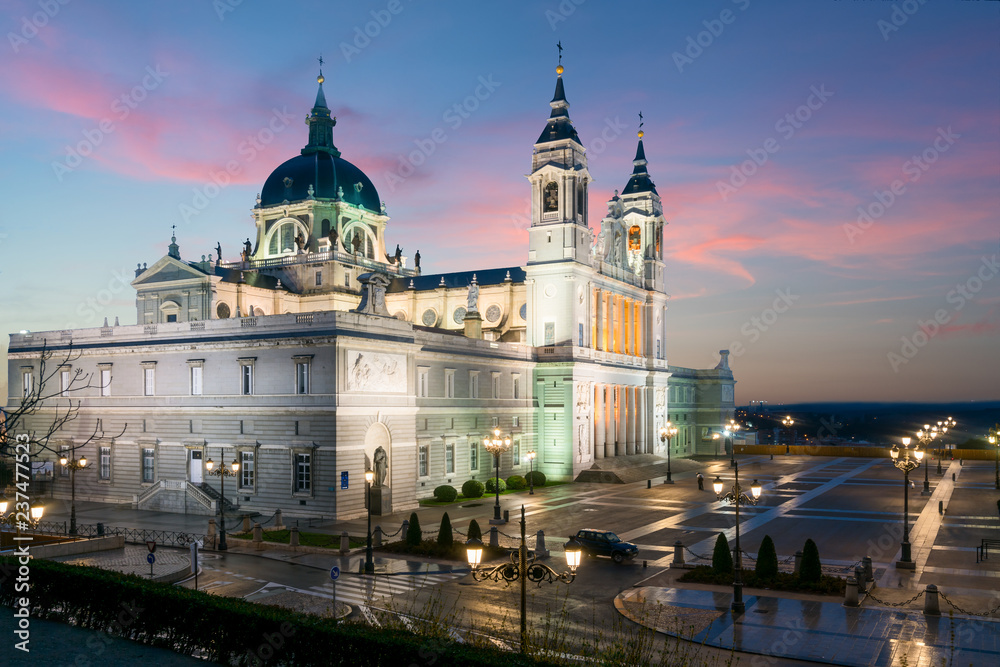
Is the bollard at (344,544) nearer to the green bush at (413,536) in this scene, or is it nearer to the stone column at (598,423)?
the green bush at (413,536)

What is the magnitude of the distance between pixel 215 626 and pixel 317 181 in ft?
233

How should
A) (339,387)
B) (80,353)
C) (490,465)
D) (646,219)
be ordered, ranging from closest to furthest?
(339,387), (80,353), (490,465), (646,219)

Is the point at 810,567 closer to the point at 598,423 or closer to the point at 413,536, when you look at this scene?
the point at 413,536

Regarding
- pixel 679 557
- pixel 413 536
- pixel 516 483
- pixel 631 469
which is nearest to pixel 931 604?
pixel 679 557

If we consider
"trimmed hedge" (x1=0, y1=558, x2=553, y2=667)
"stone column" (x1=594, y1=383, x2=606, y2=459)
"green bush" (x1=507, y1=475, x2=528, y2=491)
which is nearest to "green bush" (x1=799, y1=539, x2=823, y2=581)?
"trimmed hedge" (x1=0, y1=558, x2=553, y2=667)

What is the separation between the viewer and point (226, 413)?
51219mm

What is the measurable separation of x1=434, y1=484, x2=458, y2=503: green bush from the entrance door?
1515 centimetres

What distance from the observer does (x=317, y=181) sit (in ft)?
283

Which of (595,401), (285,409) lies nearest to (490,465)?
(595,401)

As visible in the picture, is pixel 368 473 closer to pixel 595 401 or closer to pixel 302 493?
pixel 302 493

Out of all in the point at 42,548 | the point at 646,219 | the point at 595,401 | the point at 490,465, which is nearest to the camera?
the point at 42,548

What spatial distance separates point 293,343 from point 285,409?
Answer: 151 inches

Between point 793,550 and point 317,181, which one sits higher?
point 317,181

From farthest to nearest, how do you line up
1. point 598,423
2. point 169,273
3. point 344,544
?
1. point 598,423
2. point 169,273
3. point 344,544
